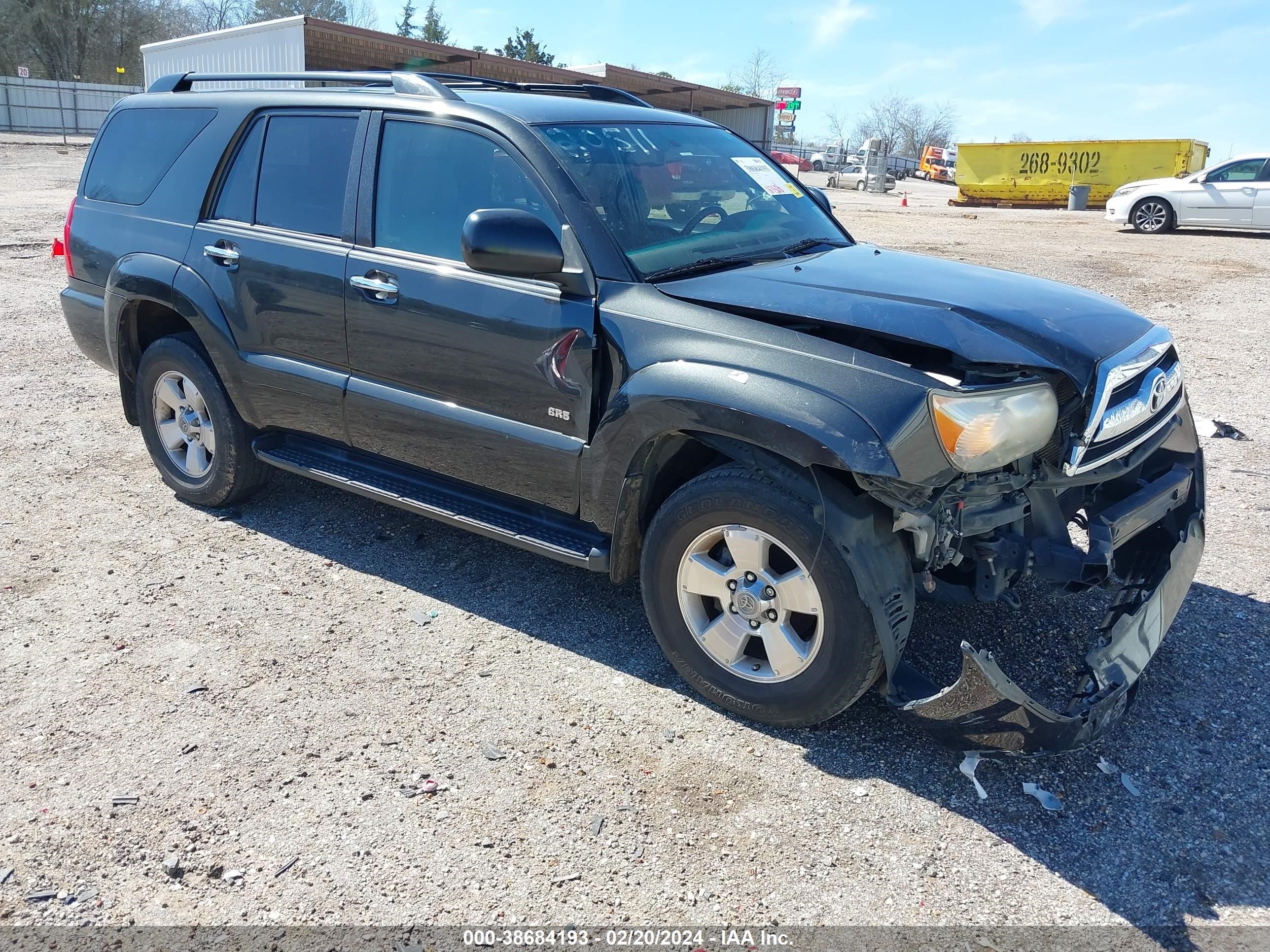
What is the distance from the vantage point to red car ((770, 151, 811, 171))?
46.9m

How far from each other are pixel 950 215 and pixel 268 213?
80.6ft

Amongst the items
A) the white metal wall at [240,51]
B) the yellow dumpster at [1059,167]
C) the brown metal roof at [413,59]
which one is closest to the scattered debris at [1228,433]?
the brown metal roof at [413,59]

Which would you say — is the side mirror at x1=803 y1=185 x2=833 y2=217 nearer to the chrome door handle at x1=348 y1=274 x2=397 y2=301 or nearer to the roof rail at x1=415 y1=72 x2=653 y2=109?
the roof rail at x1=415 y1=72 x2=653 y2=109

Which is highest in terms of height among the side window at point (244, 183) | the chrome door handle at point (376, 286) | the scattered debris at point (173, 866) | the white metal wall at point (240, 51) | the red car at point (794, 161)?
the red car at point (794, 161)

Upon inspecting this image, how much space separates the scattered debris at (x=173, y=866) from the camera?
259 centimetres

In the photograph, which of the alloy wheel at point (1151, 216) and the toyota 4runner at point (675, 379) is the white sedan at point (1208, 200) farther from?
the toyota 4runner at point (675, 379)

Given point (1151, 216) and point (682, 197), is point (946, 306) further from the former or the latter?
point (1151, 216)

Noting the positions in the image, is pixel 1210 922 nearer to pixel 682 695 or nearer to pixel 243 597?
pixel 682 695

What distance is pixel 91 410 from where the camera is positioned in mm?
6613

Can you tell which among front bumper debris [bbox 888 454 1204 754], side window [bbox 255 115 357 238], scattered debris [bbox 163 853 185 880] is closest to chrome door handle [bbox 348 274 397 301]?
side window [bbox 255 115 357 238]

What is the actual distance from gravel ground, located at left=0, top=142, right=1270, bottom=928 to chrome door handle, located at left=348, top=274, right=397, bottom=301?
4.14ft

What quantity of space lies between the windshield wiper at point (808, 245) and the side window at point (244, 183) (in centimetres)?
243

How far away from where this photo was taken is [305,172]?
4250mm

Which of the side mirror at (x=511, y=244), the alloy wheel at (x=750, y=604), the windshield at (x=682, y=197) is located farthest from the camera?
the windshield at (x=682, y=197)
